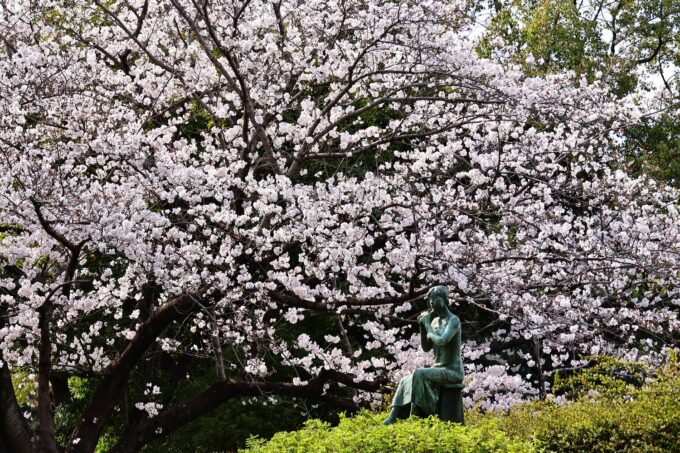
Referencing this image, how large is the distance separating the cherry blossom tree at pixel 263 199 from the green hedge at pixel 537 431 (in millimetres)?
1469

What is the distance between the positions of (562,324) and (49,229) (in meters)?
5.40

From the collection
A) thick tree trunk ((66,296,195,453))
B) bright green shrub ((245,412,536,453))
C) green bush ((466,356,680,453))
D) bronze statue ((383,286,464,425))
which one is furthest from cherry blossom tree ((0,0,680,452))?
bright green shrub ((245,412,536,453))

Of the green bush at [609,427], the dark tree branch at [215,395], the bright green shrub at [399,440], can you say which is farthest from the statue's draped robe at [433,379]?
the dark tree branch at [215,395]

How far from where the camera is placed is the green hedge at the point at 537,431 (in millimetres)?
5453

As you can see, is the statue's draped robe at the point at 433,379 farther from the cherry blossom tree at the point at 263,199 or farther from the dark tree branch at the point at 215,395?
the dark tree branch at the point at 215,395

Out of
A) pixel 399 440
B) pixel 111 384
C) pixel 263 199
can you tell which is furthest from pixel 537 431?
pixel 111 384

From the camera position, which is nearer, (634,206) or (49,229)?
(49,229)

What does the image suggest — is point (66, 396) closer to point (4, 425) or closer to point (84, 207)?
point (4, 425)

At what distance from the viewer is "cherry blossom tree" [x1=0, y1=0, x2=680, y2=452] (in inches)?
345

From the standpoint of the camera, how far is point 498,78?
34.1 feet

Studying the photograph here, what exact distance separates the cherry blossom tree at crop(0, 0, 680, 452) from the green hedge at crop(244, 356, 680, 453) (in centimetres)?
147

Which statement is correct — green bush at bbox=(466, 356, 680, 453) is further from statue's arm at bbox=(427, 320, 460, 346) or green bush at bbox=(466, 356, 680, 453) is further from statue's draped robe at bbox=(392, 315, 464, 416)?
statue's arm at bbox=(427, 320, 460, 346)

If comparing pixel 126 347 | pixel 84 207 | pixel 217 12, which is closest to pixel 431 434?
pixel 84 207

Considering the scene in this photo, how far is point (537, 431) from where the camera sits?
23.9ft
